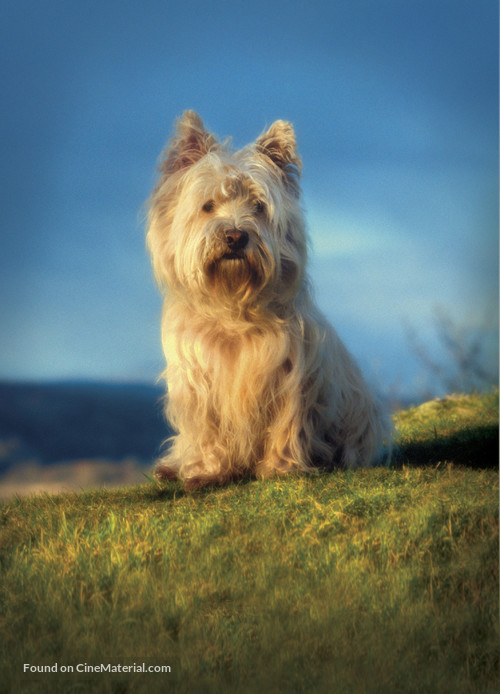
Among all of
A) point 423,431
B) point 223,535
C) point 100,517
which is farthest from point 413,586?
point 423,431

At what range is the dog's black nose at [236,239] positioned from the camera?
14.8 feet

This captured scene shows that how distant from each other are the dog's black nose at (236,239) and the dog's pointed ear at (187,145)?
666 millimetres

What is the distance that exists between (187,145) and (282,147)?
0.59 m

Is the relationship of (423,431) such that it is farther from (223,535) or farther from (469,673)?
(469,673)

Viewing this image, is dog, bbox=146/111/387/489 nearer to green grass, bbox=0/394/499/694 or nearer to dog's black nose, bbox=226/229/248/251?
dog's black nose, bbox=226/229/248/251

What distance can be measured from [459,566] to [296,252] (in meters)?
2.27

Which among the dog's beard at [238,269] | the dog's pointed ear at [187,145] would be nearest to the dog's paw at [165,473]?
the dog's beard at [238,269]

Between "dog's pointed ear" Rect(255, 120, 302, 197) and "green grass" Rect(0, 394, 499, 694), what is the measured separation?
6.71ft

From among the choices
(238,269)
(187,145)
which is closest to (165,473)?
(238,269)

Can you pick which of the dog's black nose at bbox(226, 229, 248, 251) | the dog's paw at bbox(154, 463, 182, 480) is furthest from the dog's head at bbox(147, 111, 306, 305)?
the dog's paw at bbox(154, 463, 182, 480)

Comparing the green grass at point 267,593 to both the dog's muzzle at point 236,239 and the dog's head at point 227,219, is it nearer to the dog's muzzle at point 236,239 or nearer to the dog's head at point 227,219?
the dog's head at point 227,219

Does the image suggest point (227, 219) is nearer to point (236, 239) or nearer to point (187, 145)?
point (236, 239)

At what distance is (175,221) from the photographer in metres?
4.76

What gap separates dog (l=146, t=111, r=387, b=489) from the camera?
4.66 metres
